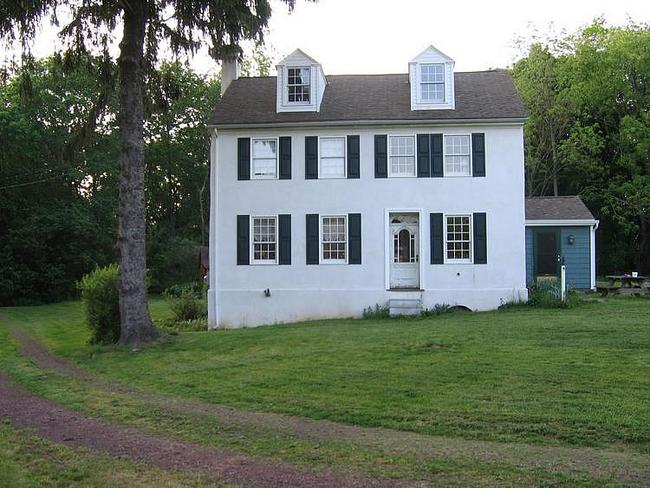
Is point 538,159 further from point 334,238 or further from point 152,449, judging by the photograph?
point 152,449

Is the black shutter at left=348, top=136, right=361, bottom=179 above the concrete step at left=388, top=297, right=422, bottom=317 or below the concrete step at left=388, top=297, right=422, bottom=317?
above

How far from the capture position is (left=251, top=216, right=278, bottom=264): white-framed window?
19.2 m

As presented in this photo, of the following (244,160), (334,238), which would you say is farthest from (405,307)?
(244,160)

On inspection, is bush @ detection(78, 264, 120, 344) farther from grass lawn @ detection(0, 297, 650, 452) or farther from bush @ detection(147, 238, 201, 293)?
bush @ detection(147, 238, 201, 293)

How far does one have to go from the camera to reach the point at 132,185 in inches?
583

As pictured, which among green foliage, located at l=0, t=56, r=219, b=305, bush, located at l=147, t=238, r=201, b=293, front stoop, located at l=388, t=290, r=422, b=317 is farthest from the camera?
bush, located at l=147, t=238, r=201, b=293

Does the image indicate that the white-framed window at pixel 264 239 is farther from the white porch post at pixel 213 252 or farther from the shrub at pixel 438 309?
the shrub at pixel 438 309

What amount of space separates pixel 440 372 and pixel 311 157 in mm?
10821

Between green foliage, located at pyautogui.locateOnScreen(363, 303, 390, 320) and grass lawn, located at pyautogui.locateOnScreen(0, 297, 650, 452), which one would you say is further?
green foliage, located at pyautogui.locateOnScreen(363, 303, 390, 320)

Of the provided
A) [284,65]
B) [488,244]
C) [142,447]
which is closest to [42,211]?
[284,65]

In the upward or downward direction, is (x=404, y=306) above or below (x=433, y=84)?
below

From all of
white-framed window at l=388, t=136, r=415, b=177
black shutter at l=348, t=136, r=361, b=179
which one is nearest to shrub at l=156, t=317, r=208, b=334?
black shutter at l=348, t=136, r=361, b=179

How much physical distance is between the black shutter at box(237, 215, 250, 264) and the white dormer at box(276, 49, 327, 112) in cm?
359

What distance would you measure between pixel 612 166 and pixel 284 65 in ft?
74.5
